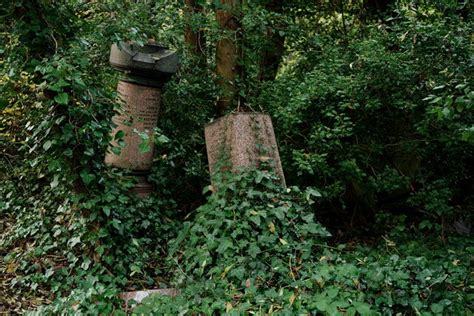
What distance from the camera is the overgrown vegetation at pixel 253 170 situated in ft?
10.5

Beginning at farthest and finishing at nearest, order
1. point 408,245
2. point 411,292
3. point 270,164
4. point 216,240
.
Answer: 1. point 408,245
2. point 270,164
3. point 216,240
4. point 411,292

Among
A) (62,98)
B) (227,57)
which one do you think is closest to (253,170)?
(62,98)

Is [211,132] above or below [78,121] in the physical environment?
below

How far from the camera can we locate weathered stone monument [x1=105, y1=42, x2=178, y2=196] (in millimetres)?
5012

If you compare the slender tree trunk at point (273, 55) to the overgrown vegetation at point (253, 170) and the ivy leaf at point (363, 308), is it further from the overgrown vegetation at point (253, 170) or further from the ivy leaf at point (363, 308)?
the ivy leaf at point (363, 308)

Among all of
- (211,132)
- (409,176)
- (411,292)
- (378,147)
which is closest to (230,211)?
(211,132)

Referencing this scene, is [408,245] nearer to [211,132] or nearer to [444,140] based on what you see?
[444,140]

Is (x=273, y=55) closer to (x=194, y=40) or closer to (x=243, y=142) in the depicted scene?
(x=194, y=40)

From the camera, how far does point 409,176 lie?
5.54 meters

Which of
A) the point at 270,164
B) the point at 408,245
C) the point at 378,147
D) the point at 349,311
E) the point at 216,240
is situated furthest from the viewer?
the point at 378,147

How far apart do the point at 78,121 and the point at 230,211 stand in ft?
4.66

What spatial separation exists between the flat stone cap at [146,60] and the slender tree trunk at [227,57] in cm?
65

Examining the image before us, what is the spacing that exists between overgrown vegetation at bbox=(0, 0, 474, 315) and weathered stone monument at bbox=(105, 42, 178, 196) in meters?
0.19

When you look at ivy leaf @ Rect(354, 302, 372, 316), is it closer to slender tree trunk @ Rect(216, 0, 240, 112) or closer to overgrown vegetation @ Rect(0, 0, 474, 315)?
overgrown vegetation @ Rect(0, 0, 474, 315)
